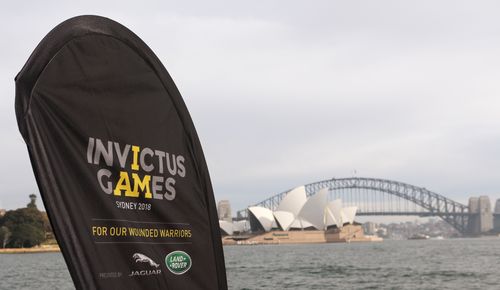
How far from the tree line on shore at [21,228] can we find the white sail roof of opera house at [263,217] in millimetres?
43275

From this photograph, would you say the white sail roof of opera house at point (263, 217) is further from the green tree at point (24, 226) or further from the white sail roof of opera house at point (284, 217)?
the green tree at point (24, 226)

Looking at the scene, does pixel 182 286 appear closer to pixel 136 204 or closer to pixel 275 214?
pixel 136 204

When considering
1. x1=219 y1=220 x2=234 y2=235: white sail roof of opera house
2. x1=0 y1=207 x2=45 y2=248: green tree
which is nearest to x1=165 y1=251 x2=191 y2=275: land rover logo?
x1=0 y1=207 x2=45 y2=248: green tree

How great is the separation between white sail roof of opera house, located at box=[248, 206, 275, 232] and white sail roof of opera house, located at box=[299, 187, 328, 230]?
30.5 feet

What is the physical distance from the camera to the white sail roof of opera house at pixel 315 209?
334ft

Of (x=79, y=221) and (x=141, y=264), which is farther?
(x=141, y=264)

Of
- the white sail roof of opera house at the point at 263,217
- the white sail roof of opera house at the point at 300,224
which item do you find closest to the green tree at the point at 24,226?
the white sail roof of opera house at the point at 263,217

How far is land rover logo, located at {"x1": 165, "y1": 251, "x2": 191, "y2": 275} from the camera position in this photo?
1.43 m

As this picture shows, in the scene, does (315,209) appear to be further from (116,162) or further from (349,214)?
(116,162)

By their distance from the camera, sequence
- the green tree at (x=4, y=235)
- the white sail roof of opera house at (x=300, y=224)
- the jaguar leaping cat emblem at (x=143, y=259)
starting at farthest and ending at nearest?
the white sail roof of opera house at (x=300, y=224) → the green tree at (x=4, y=235) → the jaguar leaping cat emblem at (x=143, y=259)

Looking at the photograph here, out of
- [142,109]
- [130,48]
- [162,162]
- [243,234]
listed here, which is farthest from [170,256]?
[243,234]

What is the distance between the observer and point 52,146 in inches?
47.3

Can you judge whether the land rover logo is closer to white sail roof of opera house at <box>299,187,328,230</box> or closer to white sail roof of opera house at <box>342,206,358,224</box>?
white sail roof of opera house at <box>299,187,328,230</box>

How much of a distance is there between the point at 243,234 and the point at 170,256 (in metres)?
131
